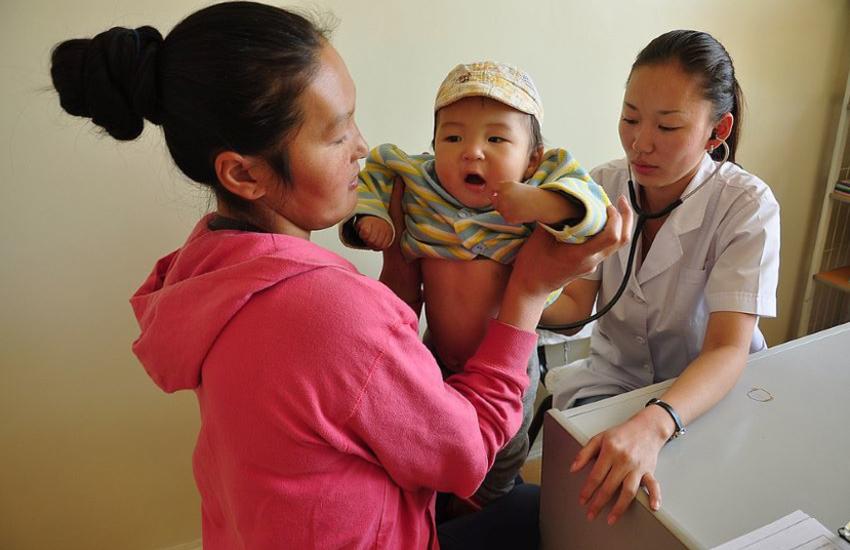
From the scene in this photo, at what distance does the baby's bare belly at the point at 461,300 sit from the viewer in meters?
0.94

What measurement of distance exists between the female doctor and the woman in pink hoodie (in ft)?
1.18

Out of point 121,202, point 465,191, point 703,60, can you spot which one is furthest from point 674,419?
point 121,202

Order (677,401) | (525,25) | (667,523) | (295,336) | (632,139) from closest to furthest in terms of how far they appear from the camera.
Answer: (295,336) < (667,523) < (677,401) < (632,139) < (525,25)

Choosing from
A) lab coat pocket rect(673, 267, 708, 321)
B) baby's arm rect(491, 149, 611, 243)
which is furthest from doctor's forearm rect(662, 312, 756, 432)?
baby's arm rect(491, 149, 611, 243)

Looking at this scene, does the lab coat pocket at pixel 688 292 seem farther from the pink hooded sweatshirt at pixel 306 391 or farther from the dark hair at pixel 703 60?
the pink hooded sweatshirt at pixel 306 391

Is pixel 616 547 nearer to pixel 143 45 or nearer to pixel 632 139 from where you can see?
pixel 632 139

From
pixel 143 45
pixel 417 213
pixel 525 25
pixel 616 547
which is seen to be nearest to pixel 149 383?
pixel 417 213

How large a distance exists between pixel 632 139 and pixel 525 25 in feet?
2.46

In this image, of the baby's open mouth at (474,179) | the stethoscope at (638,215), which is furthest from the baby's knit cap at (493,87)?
the stethoscope at (638,215)

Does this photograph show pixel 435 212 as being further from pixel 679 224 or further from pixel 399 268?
pixel 679 224

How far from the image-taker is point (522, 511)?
1.07 meters

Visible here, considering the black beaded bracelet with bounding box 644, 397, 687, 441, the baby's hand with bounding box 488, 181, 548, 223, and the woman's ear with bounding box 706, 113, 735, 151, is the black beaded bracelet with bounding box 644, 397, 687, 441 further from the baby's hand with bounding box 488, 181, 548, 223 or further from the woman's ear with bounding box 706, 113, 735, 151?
the woman's ear with bounding box 706, 113, 735, 151

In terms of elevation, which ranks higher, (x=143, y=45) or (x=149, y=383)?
(x=143, y=45)

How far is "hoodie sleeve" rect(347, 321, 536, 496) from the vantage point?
64 centimetres
